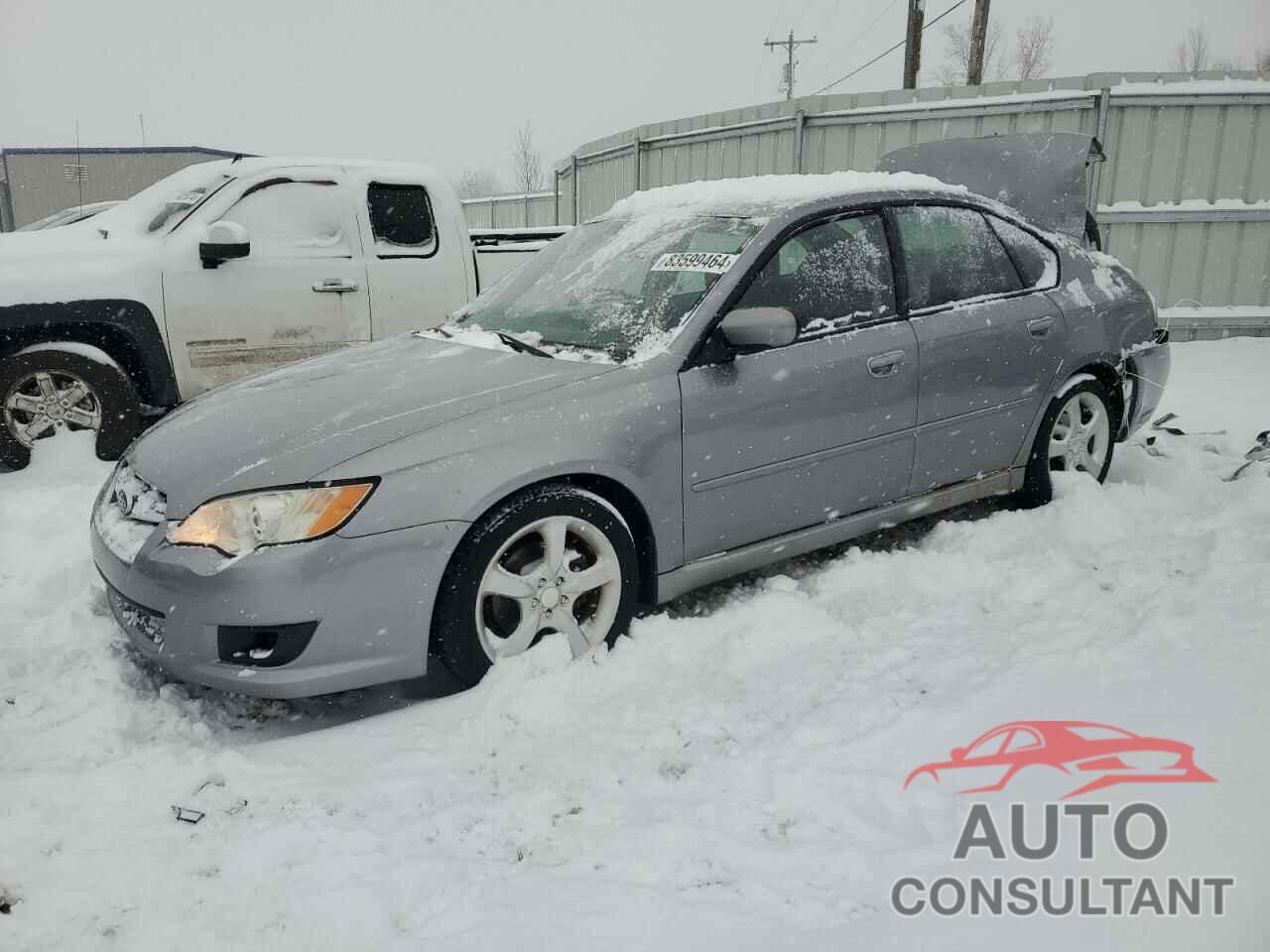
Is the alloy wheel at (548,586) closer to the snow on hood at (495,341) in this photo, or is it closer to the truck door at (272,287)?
the snow on hood at (495,341)

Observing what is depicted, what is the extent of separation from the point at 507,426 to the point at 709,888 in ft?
4.80

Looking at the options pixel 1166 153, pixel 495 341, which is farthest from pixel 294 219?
pixel 1166 153

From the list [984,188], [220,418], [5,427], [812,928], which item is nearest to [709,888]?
[812,928]

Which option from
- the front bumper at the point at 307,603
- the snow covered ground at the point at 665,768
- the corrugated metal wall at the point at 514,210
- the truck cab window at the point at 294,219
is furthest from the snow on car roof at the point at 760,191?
the corrugated metal wall at the point at 514,210

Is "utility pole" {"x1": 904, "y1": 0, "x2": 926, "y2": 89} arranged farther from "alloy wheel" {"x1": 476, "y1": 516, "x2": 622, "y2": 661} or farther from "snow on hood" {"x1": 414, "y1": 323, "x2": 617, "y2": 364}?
"alloy wheel" {"x1": 476, "y1": 516, "x2": 622, "y2": 661}

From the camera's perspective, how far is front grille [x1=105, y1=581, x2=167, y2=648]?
2.84 metres

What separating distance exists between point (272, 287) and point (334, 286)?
0.39 m

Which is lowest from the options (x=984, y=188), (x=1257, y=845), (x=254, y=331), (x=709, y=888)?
(x=709, y=888)

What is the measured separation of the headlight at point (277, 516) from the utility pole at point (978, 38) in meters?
17.4

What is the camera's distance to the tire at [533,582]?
2.88 m

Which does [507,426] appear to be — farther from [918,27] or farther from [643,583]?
[918,27]

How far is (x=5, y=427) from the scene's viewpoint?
520cm

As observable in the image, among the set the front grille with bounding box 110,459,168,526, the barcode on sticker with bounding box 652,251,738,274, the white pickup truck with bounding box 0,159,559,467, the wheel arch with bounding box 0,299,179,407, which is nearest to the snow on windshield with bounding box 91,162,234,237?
the white pickup truck with bounding box 0,159,559,467

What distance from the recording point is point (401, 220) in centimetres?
659
